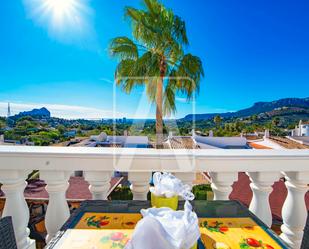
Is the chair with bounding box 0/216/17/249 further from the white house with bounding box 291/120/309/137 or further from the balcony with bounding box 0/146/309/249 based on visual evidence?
the white house with bounding box 291/120/309/137

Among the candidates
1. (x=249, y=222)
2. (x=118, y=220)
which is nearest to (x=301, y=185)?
(x=249, y=222)

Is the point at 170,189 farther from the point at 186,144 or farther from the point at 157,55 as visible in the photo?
the point at 157,55

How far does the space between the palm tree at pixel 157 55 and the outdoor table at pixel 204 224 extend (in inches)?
256

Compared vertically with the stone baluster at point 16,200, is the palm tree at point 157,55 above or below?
above

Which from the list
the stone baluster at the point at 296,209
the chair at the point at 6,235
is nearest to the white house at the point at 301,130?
the stone baluster at the point at 296,209

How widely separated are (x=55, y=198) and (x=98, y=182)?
0.19 meters

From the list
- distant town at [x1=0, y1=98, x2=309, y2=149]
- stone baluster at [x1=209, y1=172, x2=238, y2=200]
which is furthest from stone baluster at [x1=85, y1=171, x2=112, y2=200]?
distant town at [x1=0, y1=98, x2=309, y2=149]

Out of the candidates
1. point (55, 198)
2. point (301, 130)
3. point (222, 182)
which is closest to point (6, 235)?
point (55, 198)

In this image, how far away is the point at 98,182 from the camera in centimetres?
95

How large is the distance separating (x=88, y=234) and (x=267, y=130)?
1160 centimetres

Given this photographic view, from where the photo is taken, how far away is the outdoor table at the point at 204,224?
62cm

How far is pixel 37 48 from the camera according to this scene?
17172 mm

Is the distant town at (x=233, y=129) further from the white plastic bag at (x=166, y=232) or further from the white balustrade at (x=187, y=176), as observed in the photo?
the white plastic bag at (x=166, y=232)

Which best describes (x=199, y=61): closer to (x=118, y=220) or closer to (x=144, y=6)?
(x=144, y=6)
